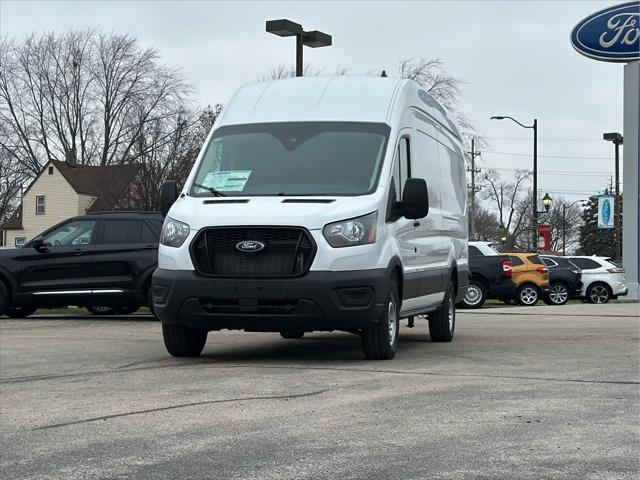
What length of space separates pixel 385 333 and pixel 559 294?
20.3 m

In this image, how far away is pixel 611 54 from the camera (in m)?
25.9

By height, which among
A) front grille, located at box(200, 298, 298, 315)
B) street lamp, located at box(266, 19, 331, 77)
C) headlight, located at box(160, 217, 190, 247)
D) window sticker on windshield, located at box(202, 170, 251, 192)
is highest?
street lamp, located at box(266, 19, 331, 77)

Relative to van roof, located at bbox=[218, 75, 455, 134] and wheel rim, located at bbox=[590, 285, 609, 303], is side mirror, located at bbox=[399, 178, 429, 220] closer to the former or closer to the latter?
van roof, located at bbox=[218, 75, 455, 134]

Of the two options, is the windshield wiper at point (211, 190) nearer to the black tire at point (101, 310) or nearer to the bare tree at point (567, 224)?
the black tire at point (101, 310)

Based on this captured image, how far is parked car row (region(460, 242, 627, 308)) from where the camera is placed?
84.3 feet

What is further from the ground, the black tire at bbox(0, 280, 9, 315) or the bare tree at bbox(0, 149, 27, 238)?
the bare tree at bbox(0, 149, 27, 238)

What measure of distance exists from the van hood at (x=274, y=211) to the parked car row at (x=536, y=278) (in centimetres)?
1436

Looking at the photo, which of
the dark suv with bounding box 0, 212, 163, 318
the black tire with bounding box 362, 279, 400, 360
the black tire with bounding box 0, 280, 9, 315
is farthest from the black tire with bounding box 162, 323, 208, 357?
the black tire with bounding box 0, 280, 9, 315

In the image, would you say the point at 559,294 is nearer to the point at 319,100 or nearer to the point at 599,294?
the point at 599,294

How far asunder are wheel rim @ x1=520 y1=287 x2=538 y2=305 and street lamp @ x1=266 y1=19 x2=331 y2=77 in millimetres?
9569

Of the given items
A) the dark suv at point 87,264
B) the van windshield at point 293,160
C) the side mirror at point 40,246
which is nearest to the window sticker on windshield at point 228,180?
the van windshield at point 293,160

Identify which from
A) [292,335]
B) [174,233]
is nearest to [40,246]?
[292,335]

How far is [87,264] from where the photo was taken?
56.0ft

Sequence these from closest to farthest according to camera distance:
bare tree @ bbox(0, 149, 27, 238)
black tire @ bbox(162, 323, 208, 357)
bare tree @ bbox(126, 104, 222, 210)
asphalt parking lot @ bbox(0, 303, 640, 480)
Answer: asphalt parking lot @ bbox(0, 303, 640, 480) → black tire @ bbox(162, 323, 208, 357) → bare tree @ bbox(126, 104, 222, 210) → bare tree @ bbox(0, 149, 27, 238)
